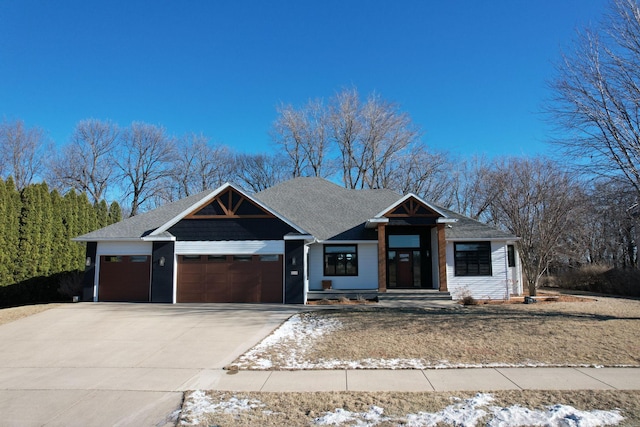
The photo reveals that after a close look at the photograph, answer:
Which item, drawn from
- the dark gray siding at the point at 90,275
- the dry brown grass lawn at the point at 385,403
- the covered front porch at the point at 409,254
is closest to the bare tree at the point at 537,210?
the covered front porch at the point at 409,254

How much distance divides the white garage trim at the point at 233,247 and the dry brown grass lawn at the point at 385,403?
11257mm

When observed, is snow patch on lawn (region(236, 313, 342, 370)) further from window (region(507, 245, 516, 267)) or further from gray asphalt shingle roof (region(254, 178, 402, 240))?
window (region(507, 245, 516, 267))

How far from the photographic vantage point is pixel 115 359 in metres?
8.43

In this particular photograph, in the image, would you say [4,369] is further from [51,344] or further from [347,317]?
[347,317]

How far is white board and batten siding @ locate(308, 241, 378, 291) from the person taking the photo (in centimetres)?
1927

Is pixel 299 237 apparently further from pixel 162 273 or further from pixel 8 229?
pixel 8 229

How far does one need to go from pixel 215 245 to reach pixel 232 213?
5.12ft

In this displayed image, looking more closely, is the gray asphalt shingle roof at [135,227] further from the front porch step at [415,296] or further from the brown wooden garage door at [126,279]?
the front porch step at [415,296]

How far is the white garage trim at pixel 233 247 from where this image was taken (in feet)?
56.7

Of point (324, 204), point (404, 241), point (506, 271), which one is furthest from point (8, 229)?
point (506, 271)

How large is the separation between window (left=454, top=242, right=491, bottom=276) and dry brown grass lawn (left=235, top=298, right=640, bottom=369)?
4870 millimetres

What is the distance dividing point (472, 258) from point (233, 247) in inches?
439

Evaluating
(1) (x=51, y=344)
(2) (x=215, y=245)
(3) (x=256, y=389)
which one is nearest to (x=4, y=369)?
(1) (x=51, y=344)

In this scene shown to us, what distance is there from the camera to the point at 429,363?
7.60 metres
